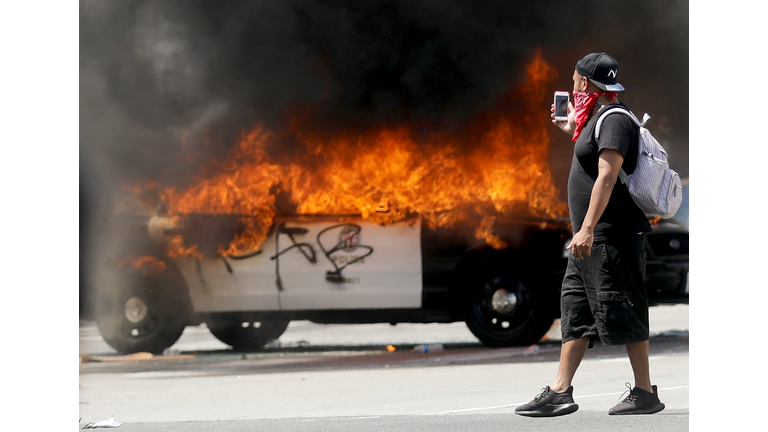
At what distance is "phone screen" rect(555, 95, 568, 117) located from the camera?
4.63 m

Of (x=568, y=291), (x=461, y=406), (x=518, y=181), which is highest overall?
(x=518, y=181)

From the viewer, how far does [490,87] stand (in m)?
9.76

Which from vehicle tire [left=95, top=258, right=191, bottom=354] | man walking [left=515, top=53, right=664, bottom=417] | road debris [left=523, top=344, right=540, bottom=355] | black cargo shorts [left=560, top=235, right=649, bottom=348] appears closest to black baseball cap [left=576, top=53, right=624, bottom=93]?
man walking [left=515, top=53, right=664, bottom=417]

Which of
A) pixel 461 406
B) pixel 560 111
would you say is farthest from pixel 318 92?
pixel 560 111

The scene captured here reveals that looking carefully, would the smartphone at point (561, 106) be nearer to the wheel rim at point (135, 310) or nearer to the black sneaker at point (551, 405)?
the black sneaker at point (551, 405)

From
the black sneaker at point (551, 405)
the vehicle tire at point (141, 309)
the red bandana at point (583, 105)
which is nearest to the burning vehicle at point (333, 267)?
the vehicle tire at point (141, 309)

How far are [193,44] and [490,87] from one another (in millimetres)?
3112

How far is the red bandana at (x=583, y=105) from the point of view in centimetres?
447

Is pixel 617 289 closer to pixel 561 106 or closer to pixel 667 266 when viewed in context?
pixel 561 106

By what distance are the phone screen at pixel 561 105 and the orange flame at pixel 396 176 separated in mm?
3958

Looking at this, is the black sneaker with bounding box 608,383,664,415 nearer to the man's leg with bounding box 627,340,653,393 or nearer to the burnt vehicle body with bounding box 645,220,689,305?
the man's leg with bounding box 627,340,653,393

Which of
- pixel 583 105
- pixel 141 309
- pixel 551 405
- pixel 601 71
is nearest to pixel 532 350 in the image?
pixel 141 309

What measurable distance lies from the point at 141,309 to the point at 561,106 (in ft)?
16.9

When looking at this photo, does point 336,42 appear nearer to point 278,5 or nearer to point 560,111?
point 278,5
